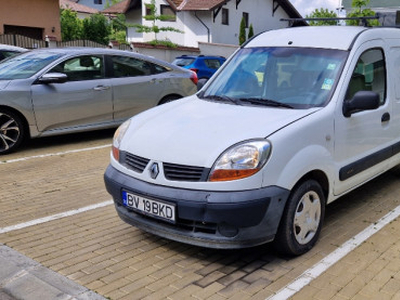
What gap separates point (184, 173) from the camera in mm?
3426

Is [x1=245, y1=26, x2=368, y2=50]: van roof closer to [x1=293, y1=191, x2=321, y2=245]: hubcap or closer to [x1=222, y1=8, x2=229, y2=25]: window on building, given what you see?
[x1=293, y1=191, x2=321, y2=245]: hubcap

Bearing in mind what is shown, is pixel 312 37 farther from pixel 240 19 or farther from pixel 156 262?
pixel 240 19

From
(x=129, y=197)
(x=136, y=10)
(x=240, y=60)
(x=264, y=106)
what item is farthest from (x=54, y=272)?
(x=136, y=10)

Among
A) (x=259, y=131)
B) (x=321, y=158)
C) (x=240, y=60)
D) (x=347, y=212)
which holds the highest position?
(x=240, y=60)

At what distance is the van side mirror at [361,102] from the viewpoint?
3957mm

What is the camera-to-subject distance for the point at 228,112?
13.1 ft

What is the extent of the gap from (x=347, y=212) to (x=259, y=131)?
192 centimetres

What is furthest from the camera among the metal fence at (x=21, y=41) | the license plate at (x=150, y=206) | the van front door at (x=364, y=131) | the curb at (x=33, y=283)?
the metal fence at (x=21, y=41)

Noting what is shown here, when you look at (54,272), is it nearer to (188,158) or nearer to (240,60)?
(188,158)

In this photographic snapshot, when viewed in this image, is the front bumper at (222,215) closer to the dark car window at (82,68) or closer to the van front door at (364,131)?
the van front door at (364,131)

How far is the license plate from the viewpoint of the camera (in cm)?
344

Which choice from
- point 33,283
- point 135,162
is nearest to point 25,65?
point 135,162

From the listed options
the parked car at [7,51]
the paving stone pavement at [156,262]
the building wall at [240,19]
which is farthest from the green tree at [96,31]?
the paving stone pavement at [156,262]

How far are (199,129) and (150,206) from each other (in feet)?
2.37
